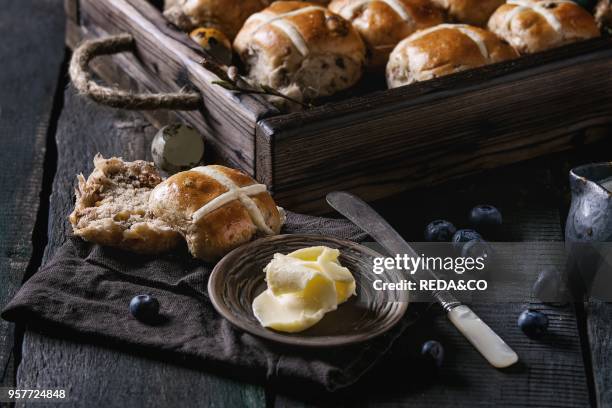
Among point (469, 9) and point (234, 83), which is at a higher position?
point (234, 83)

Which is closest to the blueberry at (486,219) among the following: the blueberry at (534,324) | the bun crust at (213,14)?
the blueberry at (534,324)

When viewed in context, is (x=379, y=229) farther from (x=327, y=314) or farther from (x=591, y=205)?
(x=591, y=205)

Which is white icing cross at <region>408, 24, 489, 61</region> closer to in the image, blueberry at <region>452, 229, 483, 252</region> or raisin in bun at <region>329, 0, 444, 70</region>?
raisin in bun at <region>329, 0, 444, 70</region>

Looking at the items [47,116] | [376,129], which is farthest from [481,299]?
[47,116]

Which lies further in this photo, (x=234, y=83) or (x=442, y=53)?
(x=442, y=53)

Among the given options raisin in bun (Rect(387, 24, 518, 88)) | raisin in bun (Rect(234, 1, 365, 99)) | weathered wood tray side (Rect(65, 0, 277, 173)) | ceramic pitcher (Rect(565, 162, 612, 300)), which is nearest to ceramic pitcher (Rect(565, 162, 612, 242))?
ceramic pitcher (Rect(565, 162, 612, 300))

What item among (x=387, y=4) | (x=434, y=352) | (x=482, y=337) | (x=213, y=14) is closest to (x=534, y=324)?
(x=482, y=337)

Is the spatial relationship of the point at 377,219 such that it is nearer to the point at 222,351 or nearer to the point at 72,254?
the point at 222,351
